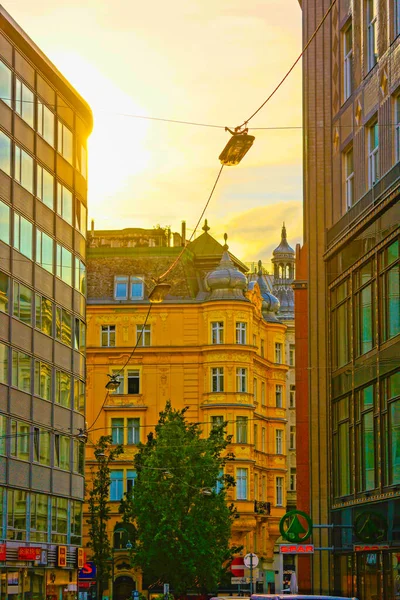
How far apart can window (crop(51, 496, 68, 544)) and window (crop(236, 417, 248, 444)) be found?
2749 centimetres

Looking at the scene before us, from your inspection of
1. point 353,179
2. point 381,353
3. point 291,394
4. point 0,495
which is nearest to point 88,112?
point 0,495

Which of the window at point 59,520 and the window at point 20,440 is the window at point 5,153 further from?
the window at point 59,520

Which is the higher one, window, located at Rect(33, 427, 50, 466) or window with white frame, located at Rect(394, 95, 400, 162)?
window with white frame, located at Rect(394, 95, 400, 162)

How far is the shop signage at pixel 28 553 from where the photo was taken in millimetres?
49281

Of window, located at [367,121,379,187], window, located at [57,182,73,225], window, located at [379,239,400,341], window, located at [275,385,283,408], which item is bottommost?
window, located at [379,239,400,341]

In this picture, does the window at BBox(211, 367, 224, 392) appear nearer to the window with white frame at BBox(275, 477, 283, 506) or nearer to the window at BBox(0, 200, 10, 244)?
the window with white frame at BBox(275, 477, 283, 506)

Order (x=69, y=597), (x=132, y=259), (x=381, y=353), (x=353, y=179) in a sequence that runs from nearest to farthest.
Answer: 1. (x=381, y=353)
2. (x=353, y=179)
3. (x=69, y=597)
4. (x=132, y=259)

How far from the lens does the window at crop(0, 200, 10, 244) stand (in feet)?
157

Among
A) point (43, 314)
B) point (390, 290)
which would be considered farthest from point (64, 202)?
point (390, 290)

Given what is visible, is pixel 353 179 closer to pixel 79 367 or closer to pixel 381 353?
pixel 381 353

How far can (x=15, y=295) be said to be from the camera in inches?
1940

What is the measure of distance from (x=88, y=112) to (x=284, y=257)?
79618 millimetres

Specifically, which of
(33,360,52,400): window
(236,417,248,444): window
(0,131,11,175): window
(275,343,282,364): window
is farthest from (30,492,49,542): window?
(275,343,282,364): window

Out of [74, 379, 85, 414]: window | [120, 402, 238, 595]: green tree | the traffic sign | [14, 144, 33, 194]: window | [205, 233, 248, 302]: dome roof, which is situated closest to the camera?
the traffic sign
